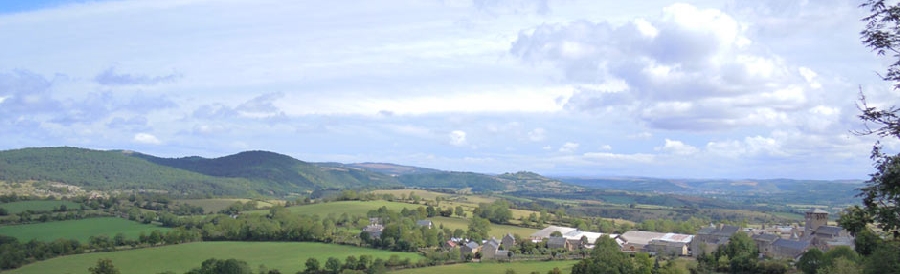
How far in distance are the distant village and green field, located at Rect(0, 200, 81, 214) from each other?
174 ft

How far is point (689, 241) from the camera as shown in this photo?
3012 inches

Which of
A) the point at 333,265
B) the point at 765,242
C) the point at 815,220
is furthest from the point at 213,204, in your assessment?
the point at 815,220

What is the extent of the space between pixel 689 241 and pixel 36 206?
93.9 metres

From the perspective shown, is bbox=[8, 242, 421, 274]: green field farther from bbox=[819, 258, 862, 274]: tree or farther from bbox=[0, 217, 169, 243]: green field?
bbox=[819, 258, 862, 274]: tree

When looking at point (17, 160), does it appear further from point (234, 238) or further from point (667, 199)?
point (667, 199)

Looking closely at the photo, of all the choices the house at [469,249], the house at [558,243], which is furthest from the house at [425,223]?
the house at [558,243]

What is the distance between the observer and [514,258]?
2734 inches

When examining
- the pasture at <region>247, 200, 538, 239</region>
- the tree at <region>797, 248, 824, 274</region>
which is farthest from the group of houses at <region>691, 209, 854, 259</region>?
the pasture at <region>247, 200, 538, 239</region>

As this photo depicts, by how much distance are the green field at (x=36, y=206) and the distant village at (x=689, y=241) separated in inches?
2089

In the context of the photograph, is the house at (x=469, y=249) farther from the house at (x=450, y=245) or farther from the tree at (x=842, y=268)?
the tree at (x=842, y=268)

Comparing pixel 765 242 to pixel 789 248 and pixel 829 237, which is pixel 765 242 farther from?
pixel 829 237

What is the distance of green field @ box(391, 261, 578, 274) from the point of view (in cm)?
5984

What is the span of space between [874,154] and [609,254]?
140ft

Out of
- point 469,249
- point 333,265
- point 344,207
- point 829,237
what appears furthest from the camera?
point 344,207
